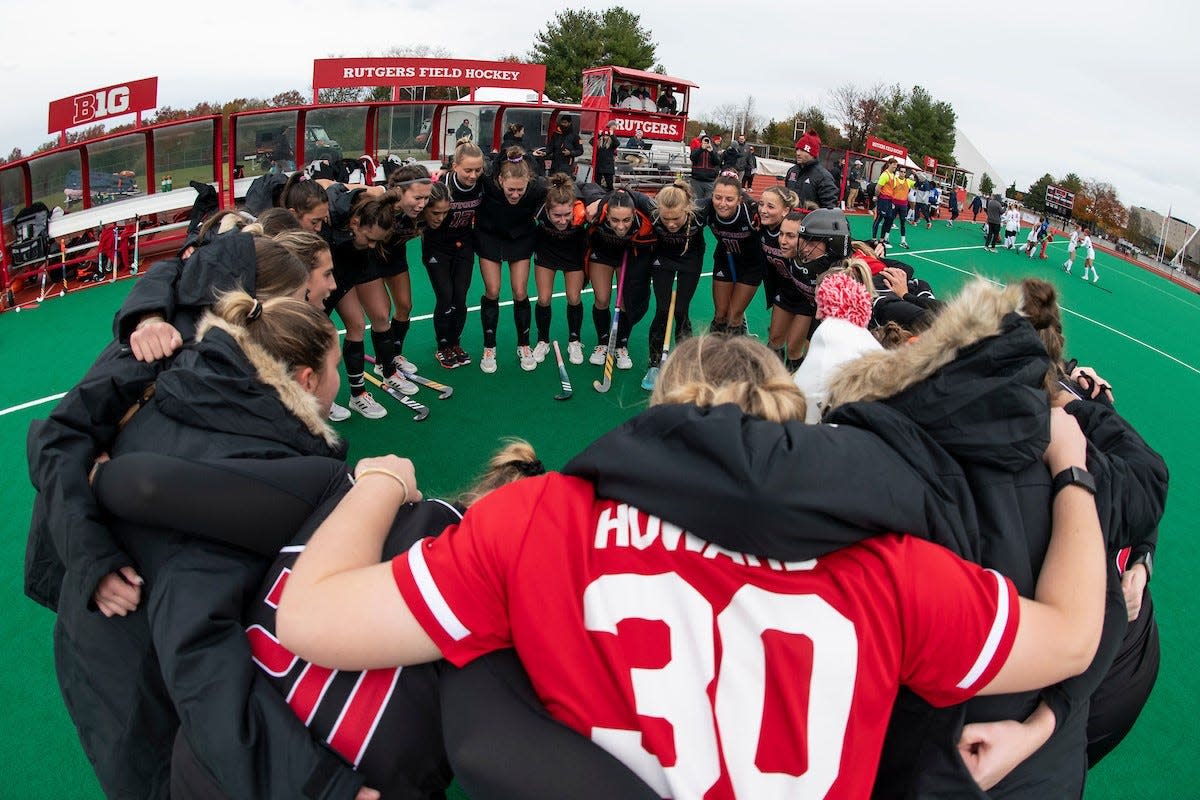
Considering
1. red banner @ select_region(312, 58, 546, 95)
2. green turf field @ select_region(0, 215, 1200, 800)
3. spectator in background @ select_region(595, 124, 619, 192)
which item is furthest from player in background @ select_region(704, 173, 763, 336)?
red banner @ select_region(312, 58, 546, 95)

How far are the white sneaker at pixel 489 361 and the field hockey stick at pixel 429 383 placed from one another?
42 cm

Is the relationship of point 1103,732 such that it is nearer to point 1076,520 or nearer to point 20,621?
point 1076,520

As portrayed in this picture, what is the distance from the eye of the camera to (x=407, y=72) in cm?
1848

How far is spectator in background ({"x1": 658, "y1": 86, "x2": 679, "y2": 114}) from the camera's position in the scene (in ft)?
65.7

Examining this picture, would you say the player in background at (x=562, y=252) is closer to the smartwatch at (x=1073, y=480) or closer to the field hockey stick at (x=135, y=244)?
the smartwatch at (x=1073, y=480)

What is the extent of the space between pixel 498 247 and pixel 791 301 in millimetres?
2472

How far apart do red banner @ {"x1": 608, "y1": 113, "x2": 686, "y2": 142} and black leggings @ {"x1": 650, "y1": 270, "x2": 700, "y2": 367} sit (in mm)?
13552

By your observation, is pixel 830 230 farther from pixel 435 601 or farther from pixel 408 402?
pixel 435 601

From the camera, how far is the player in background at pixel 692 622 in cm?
105

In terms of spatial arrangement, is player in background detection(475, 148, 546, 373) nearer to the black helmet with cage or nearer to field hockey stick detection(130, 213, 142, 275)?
the black helmet with cage

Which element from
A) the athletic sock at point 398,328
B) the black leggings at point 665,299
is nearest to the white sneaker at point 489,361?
the athletic sock at point 398,328

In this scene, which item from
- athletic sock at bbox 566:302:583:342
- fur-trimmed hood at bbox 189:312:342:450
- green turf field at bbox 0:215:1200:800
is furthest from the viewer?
athletic sock at bbox 566:302:583:342

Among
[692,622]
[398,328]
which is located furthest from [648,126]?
[692,622]

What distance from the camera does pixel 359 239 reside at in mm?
4809
